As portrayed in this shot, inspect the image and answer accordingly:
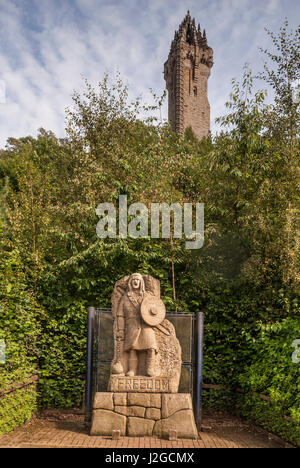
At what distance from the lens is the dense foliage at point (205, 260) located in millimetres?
6578

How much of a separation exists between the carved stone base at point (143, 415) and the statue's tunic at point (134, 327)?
0.69 metres

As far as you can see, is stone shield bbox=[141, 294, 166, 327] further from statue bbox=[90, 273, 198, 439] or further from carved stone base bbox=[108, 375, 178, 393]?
Answer: carved stone base bbox=[108, 375, 178, 393]

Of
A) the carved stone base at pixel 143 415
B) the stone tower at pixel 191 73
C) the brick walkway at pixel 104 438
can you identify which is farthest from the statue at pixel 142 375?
the stone tower at pixel 191 73

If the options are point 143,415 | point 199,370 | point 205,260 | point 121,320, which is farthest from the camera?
point 205,260

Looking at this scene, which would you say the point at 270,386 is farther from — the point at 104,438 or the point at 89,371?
the point at 89,371

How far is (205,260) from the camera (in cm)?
772

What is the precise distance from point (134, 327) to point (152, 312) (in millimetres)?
360

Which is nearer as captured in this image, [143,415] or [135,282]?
[143,415]

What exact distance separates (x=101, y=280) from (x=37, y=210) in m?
1.93

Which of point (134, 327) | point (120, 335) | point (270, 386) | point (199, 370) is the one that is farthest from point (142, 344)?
point (270, 386)

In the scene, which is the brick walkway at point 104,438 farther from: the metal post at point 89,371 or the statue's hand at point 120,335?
the statue's hand at point 120,335

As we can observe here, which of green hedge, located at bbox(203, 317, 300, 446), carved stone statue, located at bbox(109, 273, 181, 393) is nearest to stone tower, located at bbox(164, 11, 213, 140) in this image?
green hedge, located at bbox(203, 317, 300, 446)

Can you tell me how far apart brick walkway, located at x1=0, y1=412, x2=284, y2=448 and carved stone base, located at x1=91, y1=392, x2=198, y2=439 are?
113mm

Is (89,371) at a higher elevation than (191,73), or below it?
below
